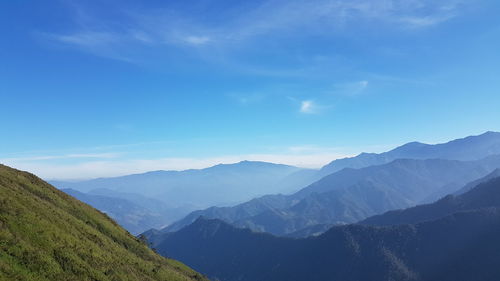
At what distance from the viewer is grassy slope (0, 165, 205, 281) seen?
183ft

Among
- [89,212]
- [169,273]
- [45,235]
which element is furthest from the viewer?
[89,212]

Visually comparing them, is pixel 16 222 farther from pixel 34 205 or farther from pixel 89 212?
pixel 89 212

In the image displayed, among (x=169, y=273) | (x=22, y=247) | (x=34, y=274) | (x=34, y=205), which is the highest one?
(x=34, y=205)

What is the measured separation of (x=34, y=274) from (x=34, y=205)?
1299 inches

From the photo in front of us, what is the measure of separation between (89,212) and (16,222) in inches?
2049

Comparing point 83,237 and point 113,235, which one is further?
point 113,235

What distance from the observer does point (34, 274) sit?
5359 centimetres

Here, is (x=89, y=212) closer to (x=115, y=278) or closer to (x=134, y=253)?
(x=134, y=253)

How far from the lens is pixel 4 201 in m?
69.9

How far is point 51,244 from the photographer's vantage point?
66.1 metres

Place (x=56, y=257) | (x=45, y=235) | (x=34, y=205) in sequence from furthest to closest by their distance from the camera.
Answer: (x=34, y=205), (x=45, y=235), (x=56, y=257)

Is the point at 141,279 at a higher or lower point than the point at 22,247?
lower

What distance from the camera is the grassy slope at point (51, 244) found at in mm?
55781

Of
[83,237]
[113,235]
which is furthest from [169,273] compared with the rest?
[83,237]
